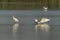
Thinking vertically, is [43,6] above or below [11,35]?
below

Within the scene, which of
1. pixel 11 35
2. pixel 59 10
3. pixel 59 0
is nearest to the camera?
pixel 11 35

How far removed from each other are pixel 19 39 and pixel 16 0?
9779 mm

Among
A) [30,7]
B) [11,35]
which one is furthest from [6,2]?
[11,35]

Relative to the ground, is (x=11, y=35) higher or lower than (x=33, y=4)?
higher

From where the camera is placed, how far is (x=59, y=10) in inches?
515

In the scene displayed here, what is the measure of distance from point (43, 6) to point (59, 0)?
36.1 inches

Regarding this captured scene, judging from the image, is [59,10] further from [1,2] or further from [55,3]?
[1,2]

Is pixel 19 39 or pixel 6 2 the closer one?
pixel 19 39

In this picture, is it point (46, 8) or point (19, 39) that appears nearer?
point (19, 39)

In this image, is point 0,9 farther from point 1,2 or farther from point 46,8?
point 46,8

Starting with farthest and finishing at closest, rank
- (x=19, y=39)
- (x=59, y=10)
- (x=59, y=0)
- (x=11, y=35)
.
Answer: (x=59, y=0) < (x=59, y=10) < (x=11, y=35) < (x=19, y=39)

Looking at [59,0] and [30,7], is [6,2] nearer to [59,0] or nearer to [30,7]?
[30,7]

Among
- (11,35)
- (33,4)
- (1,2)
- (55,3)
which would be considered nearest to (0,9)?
(1,2)

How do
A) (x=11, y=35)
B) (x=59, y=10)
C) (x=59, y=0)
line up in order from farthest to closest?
(x=59, y=0) → (x=59, y=10) → (x=11, y=35)
